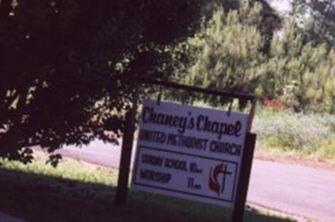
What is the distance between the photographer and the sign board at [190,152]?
8.27m

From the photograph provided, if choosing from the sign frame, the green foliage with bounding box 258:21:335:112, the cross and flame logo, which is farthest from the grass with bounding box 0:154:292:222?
the green foliage with bounding box 258:21:335:112

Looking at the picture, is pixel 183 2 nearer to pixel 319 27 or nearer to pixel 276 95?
pixel 276 95

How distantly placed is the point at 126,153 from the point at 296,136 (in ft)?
48.8

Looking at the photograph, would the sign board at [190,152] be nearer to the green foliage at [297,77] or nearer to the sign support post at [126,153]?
the sign support post at [126,153]

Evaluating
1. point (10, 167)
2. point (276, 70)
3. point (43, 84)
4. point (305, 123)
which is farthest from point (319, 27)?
point (43, 84)

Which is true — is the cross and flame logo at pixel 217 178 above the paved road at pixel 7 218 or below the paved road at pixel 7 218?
above

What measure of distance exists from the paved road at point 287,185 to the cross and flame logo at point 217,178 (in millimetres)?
4329

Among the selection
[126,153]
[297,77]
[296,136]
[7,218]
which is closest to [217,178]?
[126,153]

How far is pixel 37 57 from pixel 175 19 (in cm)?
150

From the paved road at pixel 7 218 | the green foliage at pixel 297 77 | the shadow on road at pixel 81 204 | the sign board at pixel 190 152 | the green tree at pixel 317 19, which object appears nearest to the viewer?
the paved road at pixel 7 218

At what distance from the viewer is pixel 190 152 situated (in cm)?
852

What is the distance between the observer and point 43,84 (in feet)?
26.7

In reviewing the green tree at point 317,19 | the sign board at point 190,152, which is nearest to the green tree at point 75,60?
the sign board at point 190,152

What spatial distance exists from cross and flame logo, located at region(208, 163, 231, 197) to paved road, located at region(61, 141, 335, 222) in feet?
14.2
